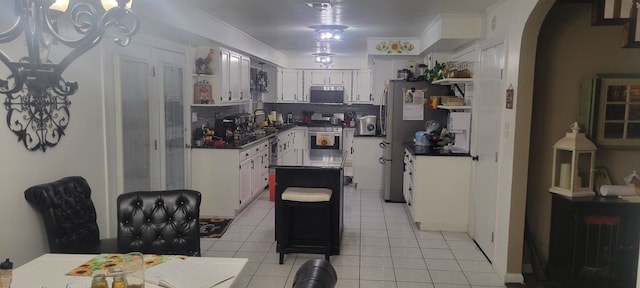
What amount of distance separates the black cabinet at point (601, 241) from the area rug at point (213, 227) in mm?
3321

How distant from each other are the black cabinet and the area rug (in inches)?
131

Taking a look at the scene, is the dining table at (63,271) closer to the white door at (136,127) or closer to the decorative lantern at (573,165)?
the white door at (136,127)

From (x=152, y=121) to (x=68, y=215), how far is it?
1.93 metres

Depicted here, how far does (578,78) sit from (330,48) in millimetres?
5103

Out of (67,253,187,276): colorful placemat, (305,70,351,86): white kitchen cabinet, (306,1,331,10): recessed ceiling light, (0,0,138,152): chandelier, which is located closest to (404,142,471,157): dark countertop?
(306,1,331,10): recessed ceiling light

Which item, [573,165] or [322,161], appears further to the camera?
[322,161]

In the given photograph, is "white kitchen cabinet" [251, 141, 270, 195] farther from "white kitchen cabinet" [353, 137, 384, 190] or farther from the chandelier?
the chandelier

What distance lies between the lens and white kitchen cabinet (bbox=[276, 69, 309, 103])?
33.0 ft

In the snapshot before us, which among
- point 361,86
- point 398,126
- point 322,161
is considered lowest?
point 322,161

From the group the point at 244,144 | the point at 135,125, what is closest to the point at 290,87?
the point at 244,144

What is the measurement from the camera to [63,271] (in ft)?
6.95

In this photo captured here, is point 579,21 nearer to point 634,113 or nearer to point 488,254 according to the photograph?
point 634,113

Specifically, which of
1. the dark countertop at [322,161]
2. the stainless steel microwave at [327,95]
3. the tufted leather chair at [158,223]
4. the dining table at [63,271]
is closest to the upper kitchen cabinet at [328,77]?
the stainless steel microwave at [327,95]

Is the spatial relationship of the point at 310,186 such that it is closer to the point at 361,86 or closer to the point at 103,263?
the point at 103,263
